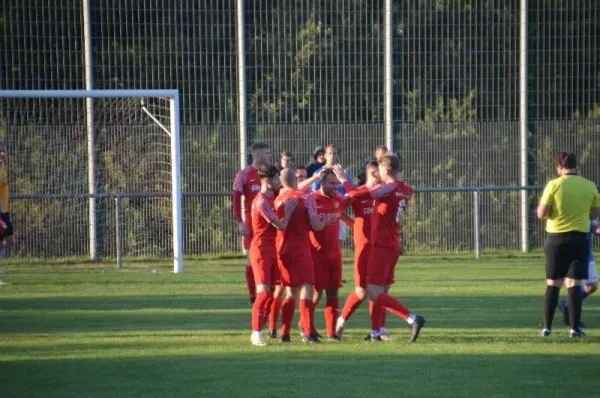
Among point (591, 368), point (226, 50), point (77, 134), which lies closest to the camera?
point (591, 368)

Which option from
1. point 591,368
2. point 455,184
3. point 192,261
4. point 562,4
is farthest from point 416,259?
point 591,368

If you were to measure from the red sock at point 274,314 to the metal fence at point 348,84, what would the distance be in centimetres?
1050

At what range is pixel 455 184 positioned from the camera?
2397cm

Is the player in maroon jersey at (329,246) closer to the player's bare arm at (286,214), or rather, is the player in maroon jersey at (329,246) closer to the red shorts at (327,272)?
the red shorts at (327,272)

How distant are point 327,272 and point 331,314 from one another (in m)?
0.49

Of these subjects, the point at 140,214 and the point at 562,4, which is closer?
the point at 140,214

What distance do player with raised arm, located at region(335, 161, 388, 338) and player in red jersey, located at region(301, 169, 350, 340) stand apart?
13 centimetres

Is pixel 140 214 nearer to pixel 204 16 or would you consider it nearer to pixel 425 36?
pixel 204 16

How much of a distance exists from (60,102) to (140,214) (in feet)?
9.09

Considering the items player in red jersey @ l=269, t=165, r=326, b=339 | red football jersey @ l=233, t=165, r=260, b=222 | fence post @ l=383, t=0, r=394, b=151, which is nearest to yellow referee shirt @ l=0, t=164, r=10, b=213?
red football jersey @ l=233, t=165, r=260, b=222

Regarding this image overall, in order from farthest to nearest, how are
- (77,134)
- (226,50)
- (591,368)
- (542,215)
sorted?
(226,50)
(77,134)
(542,215)
(591,368)

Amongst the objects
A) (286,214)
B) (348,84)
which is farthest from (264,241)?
(348,84)

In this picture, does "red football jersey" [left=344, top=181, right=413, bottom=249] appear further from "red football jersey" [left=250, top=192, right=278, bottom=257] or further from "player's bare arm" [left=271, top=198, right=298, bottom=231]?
"red football jersey" [left=250, top=192, right=278, bottom=257]

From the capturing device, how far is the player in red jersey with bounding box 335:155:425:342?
11305mm
